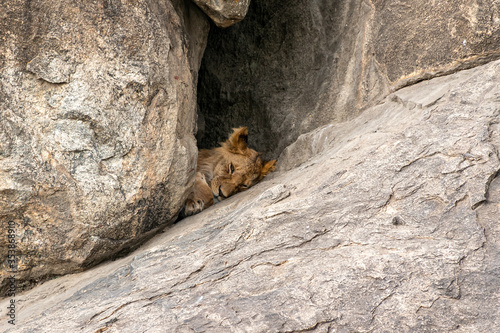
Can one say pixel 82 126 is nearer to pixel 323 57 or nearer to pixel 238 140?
pixel 238 140

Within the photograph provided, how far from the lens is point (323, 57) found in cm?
496

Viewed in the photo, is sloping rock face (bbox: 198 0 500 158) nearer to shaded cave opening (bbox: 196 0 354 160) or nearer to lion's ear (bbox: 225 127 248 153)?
shaded cave opening (bbox: 196 0 354 160)

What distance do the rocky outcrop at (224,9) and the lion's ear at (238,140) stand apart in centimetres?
122

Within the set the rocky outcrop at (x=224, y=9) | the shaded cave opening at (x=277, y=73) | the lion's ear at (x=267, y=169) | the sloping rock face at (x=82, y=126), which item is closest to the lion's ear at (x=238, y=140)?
the lion's ear at (x=267, y=169)

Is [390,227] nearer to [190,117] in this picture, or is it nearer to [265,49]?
[190,117]

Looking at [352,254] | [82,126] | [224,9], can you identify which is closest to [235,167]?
[224,9]

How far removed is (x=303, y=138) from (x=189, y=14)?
1.52m

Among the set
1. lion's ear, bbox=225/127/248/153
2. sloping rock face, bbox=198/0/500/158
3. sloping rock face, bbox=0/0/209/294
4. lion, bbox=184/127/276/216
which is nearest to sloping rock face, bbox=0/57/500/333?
sloping rock face, bbox=0/0/209/294

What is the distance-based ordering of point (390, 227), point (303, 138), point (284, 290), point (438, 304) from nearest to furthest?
point (438, 304) < point (284, 290) < point (390, 227) < point (303, 138)

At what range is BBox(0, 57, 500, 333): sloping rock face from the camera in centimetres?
230

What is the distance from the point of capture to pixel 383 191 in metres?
2.85

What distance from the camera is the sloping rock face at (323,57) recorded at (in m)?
3.74

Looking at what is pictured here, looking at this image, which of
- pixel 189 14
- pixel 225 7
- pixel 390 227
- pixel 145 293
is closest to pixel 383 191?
pixel 390 227

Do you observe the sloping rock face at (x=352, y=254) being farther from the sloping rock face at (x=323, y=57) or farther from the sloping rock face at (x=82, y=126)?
the sloping rock face at (x=323, y=57)
